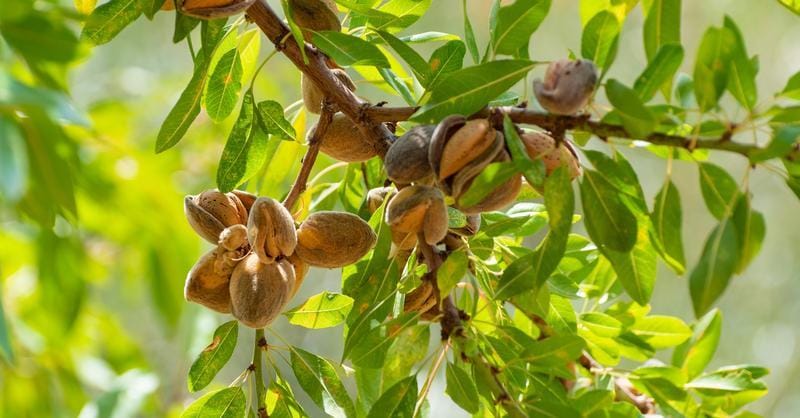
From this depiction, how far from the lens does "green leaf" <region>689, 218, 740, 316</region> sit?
0.58 metres

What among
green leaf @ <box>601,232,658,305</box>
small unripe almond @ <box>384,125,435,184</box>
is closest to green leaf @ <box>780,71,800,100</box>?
green leaf @ <box>601,232,658,305</box>

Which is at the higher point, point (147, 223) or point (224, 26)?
point (224, 26)

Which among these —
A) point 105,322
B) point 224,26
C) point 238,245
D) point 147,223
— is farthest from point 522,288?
point 105,322

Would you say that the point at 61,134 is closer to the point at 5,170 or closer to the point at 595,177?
the point at 5,170

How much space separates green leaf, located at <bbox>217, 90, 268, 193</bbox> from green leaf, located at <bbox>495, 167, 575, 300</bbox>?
0.85 feet

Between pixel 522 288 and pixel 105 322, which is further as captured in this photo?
pixel 105 322

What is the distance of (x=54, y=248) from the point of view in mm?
794

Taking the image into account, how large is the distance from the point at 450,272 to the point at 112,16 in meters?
0.35

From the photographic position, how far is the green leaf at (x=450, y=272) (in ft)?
2.37

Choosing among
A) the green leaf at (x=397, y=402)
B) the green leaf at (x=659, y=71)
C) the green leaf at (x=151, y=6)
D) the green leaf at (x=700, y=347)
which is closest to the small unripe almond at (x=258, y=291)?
the green leaf at (x=397, y=402)

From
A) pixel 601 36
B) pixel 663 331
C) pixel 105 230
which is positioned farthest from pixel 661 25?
pixel 105 230

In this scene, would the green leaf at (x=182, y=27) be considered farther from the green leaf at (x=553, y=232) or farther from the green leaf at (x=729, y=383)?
the green leaf at (x=729, y=383)

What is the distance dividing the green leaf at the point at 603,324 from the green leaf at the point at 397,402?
220mm

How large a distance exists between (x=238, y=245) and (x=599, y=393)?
0.32m
